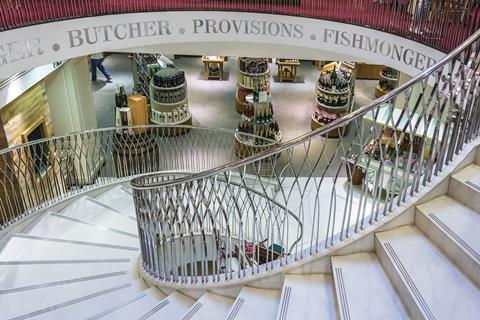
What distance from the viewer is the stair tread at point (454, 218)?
2521 millimetres

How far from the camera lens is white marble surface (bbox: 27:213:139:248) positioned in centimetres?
485

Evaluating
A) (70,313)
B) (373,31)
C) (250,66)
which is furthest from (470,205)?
(250,66)

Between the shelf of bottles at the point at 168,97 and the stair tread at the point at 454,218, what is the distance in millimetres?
7117

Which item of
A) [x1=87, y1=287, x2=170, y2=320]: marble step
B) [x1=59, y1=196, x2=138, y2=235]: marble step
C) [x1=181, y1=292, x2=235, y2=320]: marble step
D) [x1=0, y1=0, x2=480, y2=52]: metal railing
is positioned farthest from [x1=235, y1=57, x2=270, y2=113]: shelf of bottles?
[x1=181, y1=292, x2=235, y2=320]: marble step

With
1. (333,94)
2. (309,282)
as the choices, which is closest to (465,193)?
(309,282)

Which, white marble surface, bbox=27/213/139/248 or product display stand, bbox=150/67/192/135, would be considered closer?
white marble surface, bbox=27/213/139/248

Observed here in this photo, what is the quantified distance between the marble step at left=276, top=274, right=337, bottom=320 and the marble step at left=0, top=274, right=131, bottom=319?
1.82m

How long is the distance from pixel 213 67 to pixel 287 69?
2.03 m

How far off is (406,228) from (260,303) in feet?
3.40

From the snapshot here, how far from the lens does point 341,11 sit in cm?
601

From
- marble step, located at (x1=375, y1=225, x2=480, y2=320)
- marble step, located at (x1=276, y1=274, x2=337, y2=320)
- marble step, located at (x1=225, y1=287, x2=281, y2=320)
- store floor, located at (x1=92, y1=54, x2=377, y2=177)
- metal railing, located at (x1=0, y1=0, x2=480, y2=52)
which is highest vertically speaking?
metal railing, located at (x1=0, y1=0, x2=480, y2=52)

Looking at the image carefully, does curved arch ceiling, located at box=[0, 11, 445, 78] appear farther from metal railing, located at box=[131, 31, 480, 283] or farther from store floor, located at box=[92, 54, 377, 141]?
store floor, located at box=[92, 54, 377, 141]

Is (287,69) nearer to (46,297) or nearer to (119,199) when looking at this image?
(119,199)

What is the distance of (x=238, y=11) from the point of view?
20.8ft
